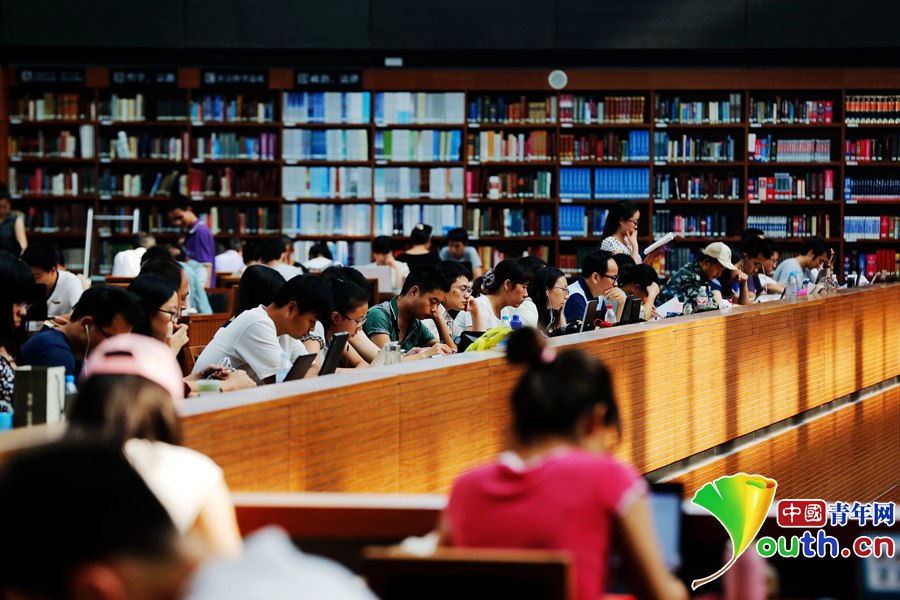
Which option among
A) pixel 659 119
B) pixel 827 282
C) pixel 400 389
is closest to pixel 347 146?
pixel 659 119

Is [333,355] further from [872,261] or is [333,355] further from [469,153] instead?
[872,261]

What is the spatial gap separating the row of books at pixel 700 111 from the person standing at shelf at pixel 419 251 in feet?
7.91

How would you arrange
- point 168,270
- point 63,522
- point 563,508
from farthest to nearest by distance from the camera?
point 168,270
point 563,508
point 63,522

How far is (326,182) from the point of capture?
10.7 m

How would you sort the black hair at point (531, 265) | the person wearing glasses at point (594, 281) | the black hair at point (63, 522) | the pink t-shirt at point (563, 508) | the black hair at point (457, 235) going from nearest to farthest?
the black hair at point (63, 522)
the pink t-shirt at point (563, 508)
the black hair at point (531, 265)
the person wearing glasses at point (594, 281)
the black hair at point (457, 235)

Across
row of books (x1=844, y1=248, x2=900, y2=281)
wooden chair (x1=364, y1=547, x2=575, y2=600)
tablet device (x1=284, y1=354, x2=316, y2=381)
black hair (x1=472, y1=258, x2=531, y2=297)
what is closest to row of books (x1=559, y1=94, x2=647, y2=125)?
row of books (x1=844, y1=248, x2=900, y2=281)

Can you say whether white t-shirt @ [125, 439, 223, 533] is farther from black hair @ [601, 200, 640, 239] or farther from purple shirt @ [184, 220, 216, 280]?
purple shirt @ [184, 220, 216, 280]

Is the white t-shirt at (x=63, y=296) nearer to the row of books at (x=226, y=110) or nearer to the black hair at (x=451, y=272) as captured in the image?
the black hair at (x=451, y=272)

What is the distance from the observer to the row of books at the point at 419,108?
10.6 m

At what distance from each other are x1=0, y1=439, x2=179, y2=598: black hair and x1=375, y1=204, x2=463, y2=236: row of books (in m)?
9.57

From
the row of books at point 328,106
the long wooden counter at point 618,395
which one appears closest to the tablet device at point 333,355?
the long wooden counter at point 618,395

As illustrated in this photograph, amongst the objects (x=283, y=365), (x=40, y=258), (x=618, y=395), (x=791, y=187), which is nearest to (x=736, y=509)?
(x=618, y=395)

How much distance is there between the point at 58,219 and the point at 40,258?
17.1 ft

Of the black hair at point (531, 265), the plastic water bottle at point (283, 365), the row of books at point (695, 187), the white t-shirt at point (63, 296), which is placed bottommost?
the plastic water bottle at point (283, 365)
